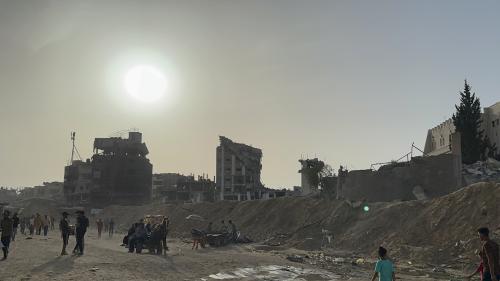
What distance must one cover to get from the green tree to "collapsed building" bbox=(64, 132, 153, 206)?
77584 mm

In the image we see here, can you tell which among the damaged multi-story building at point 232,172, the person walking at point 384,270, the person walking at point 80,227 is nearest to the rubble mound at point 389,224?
the person walking at point 384,270

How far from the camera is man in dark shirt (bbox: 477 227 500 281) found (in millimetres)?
10618

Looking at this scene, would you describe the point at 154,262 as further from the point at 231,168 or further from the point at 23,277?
the point at 231,168

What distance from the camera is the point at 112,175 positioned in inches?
4345

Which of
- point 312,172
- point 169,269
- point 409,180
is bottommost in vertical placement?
point 169,269

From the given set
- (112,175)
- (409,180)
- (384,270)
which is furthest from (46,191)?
(384,270)

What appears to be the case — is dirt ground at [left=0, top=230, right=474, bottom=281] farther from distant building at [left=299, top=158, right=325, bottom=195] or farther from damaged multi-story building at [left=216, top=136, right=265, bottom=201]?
damaged multi-story building at [left=216, top=136, right=265, bottom=201]

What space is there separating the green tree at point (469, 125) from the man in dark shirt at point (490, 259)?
142 feet

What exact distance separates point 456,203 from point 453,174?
797cm

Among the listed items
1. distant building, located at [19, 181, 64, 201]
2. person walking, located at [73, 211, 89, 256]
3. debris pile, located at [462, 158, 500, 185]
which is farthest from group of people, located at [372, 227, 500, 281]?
distant building, located at [19, 181, 64, 201]

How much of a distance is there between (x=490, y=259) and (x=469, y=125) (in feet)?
153

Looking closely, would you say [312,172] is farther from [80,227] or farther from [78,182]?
[78,182]

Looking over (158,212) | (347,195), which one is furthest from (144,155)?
(347,195)

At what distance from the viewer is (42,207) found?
331 feet
